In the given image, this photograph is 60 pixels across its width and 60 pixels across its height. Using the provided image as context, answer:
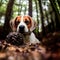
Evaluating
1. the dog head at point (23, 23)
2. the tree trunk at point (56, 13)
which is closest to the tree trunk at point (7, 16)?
the dog head at point (23, 23)

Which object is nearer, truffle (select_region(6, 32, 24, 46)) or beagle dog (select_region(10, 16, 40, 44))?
truffle (select_region(6, 32, 24, 46))

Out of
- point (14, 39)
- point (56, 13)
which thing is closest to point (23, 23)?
point (14, 39)

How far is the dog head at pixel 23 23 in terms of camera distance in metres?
0.67

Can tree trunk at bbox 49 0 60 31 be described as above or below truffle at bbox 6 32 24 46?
above

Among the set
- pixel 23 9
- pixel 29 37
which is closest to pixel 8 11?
pixel 23 9

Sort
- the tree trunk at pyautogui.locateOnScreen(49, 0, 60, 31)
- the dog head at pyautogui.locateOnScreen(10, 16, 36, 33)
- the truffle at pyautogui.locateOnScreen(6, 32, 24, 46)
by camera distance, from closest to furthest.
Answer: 1. the tree trunk at pyautogui.locateOnScreen(49, 0, 60, 31)
2. the truffle at pyautogui.locateOnScreen(6, 32, 24, 46)
3. the dog head at pyautogui.locateOnScreen(10, 16, 36, 33)

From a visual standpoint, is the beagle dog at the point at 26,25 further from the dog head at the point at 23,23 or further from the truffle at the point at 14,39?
the truffle at the point at 14,39

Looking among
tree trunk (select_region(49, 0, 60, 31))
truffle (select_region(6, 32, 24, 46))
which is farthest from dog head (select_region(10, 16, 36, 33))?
tree trunk (select_region(49, 0, 60, 31))

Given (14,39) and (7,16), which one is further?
(7,16)

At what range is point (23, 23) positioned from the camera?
2.33 feet

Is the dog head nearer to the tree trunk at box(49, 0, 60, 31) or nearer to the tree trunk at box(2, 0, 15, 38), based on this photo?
the tree trunk at box(2, 0, 15, 38)

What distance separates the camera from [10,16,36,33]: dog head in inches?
26.5

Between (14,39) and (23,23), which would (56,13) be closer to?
(14,39)

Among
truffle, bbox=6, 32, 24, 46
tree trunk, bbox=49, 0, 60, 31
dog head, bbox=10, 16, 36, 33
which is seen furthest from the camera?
dog head, bbox=10, 16, 36, 33
